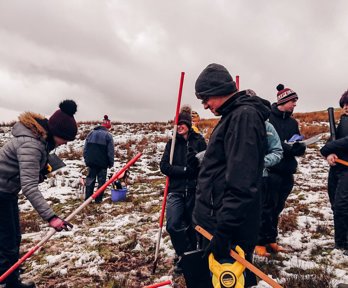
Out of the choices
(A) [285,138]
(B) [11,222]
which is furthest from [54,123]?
(A) [285,138]

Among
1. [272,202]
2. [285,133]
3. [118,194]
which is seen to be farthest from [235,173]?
[118,194]

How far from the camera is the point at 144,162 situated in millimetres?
13414

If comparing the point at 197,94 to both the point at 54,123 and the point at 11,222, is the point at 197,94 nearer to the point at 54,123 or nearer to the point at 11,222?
the point at 54,123

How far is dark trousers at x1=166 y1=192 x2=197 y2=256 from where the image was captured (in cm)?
427

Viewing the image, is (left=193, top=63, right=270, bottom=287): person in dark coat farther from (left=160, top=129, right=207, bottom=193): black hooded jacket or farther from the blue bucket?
the blue bucket

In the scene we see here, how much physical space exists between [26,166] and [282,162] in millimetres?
3528

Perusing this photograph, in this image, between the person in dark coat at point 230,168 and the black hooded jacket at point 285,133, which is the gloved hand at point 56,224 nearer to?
the person in dark coat at point 230,168

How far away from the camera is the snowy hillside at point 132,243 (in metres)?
4.23

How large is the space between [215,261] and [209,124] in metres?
20.4

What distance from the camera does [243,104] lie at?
2.36 m

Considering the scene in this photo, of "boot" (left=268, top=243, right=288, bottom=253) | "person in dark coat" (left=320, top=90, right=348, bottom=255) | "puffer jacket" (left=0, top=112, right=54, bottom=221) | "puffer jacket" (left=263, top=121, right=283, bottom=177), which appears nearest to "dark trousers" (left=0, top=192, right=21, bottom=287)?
"puffer jacket" (left=0, top=112, right=54, bottom=221)

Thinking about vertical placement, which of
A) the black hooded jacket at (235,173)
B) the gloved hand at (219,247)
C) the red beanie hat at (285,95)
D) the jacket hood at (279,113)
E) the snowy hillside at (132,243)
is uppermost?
the red beanie hat at (285,95)

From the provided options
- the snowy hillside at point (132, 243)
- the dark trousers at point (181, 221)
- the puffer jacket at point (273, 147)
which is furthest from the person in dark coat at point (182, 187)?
the puffer jacket at point (273, 147)

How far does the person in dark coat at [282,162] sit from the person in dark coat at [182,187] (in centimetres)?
122
